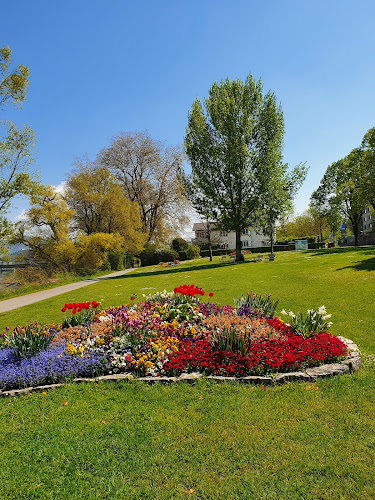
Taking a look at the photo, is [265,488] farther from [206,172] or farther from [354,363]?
[206,172]

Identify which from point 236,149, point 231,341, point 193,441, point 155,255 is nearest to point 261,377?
point 231,341

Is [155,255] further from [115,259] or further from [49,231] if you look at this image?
[49,231]

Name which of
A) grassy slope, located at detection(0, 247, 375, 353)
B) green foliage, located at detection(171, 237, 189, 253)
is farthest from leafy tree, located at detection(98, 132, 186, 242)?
grassy slope, located at detection(0, 247, 375, 353)

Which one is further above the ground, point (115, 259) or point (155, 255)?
point (155, 255)

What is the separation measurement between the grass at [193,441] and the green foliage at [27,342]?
971 millimetres

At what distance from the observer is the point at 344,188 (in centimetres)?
3278

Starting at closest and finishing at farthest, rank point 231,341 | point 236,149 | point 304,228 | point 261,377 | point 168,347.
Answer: point 261,377, point 231,341, point 168,347, point 236,149, point 304,228

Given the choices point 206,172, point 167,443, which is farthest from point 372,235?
point 167,443

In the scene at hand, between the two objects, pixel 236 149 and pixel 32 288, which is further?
pixel 236 149

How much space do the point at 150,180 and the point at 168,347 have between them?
108 ft

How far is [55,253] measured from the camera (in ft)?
75.5

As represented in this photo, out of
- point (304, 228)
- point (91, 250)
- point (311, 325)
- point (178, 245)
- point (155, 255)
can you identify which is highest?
point (304, 228)

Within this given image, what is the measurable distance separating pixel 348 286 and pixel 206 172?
16597mm

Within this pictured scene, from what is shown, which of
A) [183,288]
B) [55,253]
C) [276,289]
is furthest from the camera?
[55,253]
